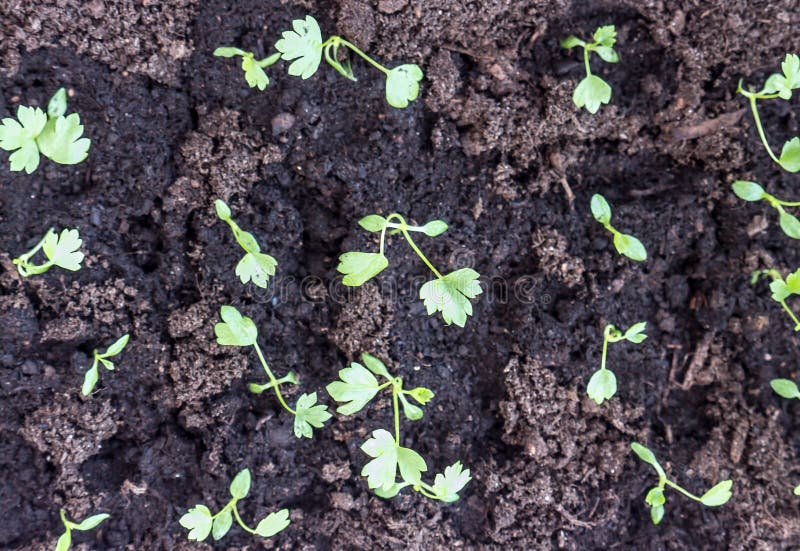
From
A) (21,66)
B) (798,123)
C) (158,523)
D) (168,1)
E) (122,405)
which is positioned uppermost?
(168,1)

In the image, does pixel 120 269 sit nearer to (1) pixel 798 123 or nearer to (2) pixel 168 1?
(2) pixel 168 1

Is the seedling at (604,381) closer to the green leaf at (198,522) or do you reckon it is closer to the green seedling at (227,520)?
the green seedling at (227,520)

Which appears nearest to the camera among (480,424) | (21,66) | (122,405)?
(21,66)

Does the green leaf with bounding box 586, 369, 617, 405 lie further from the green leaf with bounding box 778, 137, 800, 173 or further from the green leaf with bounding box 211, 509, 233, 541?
the green leaf with bounding box 211, 509, 233, 541

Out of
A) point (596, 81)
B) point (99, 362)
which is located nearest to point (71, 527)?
point (99, 362)

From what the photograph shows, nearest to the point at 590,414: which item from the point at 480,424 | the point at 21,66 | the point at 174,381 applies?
the point at 480,424

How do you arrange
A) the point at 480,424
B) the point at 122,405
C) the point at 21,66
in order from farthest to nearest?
the point at 480,424, the point at 122,405, the point at 21,66

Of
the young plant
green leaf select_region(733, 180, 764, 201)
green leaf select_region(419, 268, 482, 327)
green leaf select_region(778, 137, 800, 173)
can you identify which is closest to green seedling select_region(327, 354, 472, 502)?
green leaf select_region(419, 268, 482, 327)

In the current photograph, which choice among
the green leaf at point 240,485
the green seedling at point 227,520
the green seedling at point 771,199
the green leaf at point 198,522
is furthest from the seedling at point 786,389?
the green leaf at point 198,522
